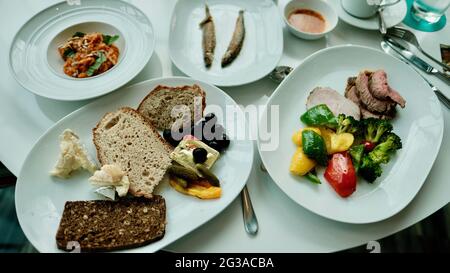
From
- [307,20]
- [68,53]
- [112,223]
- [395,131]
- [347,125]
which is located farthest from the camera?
[307,20]

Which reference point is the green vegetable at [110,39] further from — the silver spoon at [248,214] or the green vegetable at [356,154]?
the green vegetable at [356,154]

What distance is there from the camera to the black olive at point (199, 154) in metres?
1.31

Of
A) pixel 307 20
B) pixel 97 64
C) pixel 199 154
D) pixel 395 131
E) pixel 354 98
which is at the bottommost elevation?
pixel 395 131

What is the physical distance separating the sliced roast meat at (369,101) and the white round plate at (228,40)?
408 mm

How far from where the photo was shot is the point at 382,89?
60.4 inches

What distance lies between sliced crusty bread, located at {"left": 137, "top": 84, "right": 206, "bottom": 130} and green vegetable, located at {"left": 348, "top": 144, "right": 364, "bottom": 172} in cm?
66

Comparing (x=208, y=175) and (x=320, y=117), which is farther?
(x=320, y=117)

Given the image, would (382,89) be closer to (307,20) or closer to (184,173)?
(307,20)

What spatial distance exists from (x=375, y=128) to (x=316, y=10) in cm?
81

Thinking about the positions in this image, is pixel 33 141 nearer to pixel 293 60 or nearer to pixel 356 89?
pixel 293 60

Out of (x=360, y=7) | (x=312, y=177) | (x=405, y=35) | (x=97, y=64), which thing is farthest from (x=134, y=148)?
(x=405, y=35)

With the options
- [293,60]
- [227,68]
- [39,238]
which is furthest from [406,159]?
[39,238]

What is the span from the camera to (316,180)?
1.35 meters

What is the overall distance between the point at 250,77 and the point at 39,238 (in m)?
1.09
